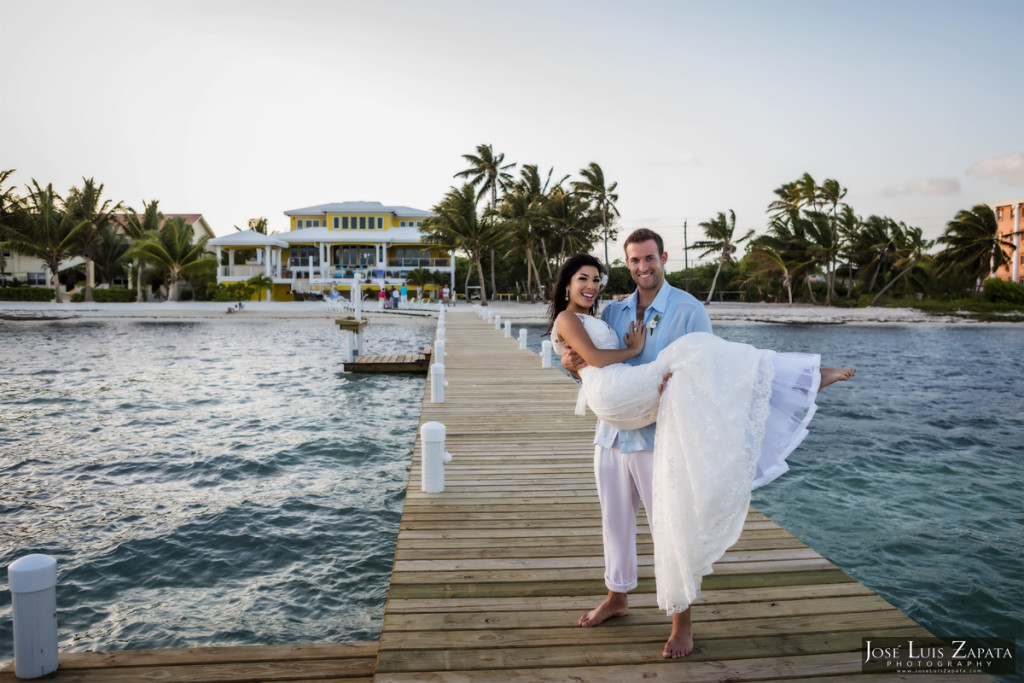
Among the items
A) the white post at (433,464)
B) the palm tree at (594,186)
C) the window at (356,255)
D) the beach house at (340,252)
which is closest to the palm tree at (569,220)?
the palm tree at (594,186)

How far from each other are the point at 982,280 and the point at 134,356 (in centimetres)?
5150

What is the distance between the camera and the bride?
97.7 inches

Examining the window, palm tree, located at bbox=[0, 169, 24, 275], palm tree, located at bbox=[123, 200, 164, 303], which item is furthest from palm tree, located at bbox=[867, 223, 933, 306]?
palm tree, located at bbox=[0, 169, 24, 275]

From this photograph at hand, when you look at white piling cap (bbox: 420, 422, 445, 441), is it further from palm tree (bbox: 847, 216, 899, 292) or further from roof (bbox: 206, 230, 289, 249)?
palm tree (bbox: 847, 216, 899, 292)

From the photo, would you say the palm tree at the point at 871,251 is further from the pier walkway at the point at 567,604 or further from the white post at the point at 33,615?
the white post at the point at 33,615

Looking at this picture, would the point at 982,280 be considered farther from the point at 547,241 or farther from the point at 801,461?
the point at 801,461

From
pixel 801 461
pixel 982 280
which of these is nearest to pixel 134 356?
pixel 801 461

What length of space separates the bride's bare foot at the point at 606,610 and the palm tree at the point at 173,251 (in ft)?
136

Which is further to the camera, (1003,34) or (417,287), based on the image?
(417,287)

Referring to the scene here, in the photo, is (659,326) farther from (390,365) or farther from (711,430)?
(390,365)

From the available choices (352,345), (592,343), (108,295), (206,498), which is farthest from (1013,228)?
(592,343)

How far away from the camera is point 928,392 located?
16422 mm

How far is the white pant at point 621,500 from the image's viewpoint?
9.37 ft

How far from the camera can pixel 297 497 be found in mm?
7719
